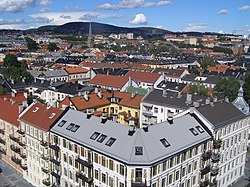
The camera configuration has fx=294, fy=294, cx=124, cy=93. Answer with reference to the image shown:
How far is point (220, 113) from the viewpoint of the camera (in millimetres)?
50844

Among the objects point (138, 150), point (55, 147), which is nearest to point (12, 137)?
point (55, 147)

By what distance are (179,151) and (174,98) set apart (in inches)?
1234

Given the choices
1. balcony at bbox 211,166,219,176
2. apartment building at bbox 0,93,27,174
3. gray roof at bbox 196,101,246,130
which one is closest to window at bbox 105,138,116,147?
gray roof at bbox 196,101,246,130

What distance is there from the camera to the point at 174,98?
69.2 metres

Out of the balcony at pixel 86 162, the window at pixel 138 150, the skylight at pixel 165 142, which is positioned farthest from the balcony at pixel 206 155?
the balcony at pixel 86 162

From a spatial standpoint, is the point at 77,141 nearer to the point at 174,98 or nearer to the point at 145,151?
the point at 145,151

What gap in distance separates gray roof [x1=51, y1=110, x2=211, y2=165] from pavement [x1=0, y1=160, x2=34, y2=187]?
15.1 m

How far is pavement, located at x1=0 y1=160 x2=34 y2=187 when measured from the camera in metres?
54.1

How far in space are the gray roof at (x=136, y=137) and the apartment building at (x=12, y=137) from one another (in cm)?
1261

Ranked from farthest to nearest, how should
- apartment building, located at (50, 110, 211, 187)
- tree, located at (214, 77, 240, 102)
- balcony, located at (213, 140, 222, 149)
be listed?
tree, located at (214, 77, 240, 102) < balcony, located at (213, 140, 222, 149) < apartment building, located at (50, 110, 211, 187)

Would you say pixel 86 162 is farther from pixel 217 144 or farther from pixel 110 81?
pixel 110 81

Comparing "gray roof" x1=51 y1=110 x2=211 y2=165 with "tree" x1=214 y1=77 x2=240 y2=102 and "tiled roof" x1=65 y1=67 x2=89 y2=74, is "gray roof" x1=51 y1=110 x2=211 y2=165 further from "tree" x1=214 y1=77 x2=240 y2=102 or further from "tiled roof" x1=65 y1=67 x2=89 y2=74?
"tiled roof" x1=65 y1=67 x2=89 y2=74

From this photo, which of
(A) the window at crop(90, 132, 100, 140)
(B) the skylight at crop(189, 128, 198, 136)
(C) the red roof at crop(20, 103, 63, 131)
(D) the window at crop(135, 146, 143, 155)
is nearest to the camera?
(D) the window at crop(135, 146, 143, 155)

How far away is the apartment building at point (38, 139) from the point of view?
4916cm
